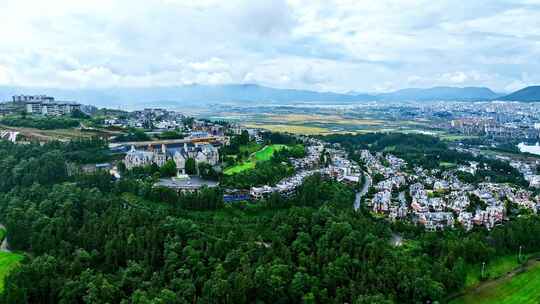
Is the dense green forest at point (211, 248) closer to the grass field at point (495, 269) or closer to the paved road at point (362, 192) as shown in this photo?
the grass field at point (495, 269)

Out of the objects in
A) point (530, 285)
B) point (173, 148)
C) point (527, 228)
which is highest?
point (173, 148)

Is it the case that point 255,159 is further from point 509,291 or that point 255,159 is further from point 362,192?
point 509,291

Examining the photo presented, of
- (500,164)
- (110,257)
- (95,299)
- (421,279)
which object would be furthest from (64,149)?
(500,164)

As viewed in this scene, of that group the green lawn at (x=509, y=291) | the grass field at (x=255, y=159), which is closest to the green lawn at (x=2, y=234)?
the grass field at (x=255, y=159)

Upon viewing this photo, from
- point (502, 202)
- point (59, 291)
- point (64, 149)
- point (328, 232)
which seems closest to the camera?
point (59, 291)

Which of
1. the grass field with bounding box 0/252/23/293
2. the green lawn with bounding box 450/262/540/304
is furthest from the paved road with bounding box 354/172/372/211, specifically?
the grass field with bounding box 0/252/23/293

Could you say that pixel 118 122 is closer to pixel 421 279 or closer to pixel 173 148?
pixel 173 148

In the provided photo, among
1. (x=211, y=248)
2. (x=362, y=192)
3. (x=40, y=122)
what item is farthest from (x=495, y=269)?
(x=40, y=122)
